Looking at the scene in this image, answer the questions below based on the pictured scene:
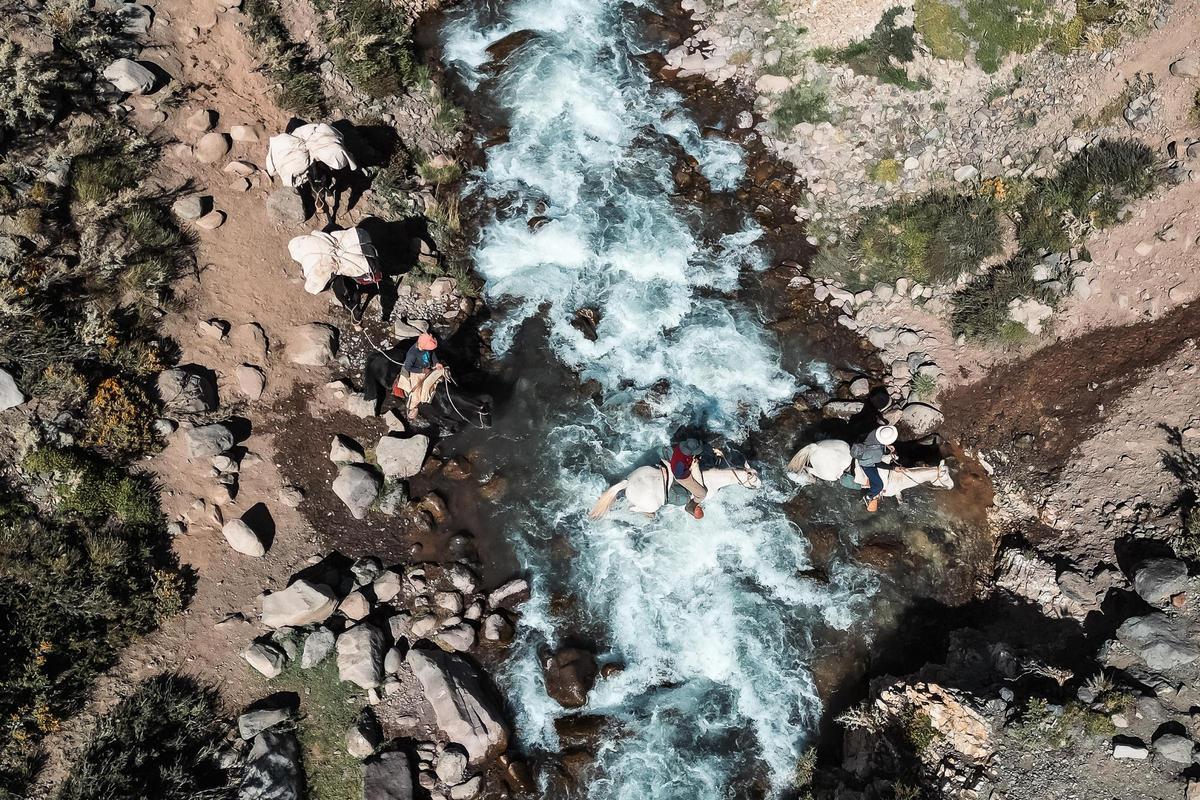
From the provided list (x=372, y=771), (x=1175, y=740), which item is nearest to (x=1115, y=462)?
(x=1175, y=740)

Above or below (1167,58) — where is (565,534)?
below

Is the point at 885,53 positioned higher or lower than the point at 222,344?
higher

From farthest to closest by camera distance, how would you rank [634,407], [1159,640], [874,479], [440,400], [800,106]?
1. [800,106]
2. [634,407]
3. [440,400]
4. [874,479]
5. [1159,640]

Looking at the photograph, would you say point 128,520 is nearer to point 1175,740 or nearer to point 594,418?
point 594,418

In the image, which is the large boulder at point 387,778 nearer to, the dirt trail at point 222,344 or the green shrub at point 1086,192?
the dirt trail at point 222,344

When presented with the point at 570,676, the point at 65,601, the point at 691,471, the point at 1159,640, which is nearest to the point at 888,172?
the point at 691,471

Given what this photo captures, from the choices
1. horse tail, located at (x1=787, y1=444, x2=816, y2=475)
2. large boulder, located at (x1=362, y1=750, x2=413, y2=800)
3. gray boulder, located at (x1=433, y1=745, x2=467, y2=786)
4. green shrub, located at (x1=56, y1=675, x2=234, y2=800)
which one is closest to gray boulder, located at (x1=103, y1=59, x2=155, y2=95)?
green shrub, located at (x1=56, y1=675, x2=234, y2=800)

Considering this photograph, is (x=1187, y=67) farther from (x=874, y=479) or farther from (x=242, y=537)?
(x=242, y=537)
